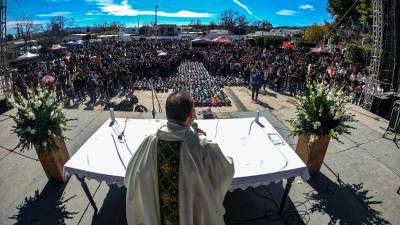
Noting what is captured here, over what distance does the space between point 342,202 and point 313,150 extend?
1.13 m

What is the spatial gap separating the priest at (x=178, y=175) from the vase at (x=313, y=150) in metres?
3.57

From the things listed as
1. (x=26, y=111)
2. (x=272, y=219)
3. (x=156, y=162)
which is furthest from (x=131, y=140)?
(x=272, y=219)

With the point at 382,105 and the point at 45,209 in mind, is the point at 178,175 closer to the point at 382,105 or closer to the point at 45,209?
the point at 45,209

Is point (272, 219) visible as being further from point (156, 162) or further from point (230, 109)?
point (230, 109)

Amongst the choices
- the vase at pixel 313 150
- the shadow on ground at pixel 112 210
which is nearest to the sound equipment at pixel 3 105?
the shadow on ground at pixel 112 210

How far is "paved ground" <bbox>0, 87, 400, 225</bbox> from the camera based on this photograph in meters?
4.92

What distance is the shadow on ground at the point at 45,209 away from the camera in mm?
4844

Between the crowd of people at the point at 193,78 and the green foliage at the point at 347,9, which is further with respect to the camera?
the green foliage at the point at 347,9

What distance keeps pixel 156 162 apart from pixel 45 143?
3.38m

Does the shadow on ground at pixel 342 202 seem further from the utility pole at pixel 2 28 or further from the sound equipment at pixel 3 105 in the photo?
the utility pole at pixel 2 28

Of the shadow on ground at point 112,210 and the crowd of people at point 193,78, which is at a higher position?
the crowd of people at point 193,78

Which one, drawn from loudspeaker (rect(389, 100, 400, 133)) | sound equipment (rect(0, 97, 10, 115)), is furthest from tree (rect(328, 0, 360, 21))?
sound equipment (rect(0, 97, 10, 115))

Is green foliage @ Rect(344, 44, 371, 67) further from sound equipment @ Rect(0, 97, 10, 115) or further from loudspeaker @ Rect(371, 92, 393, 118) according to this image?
sound equipment @ Rect(0, 97, 10, 115)

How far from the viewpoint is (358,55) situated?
25500 mm
